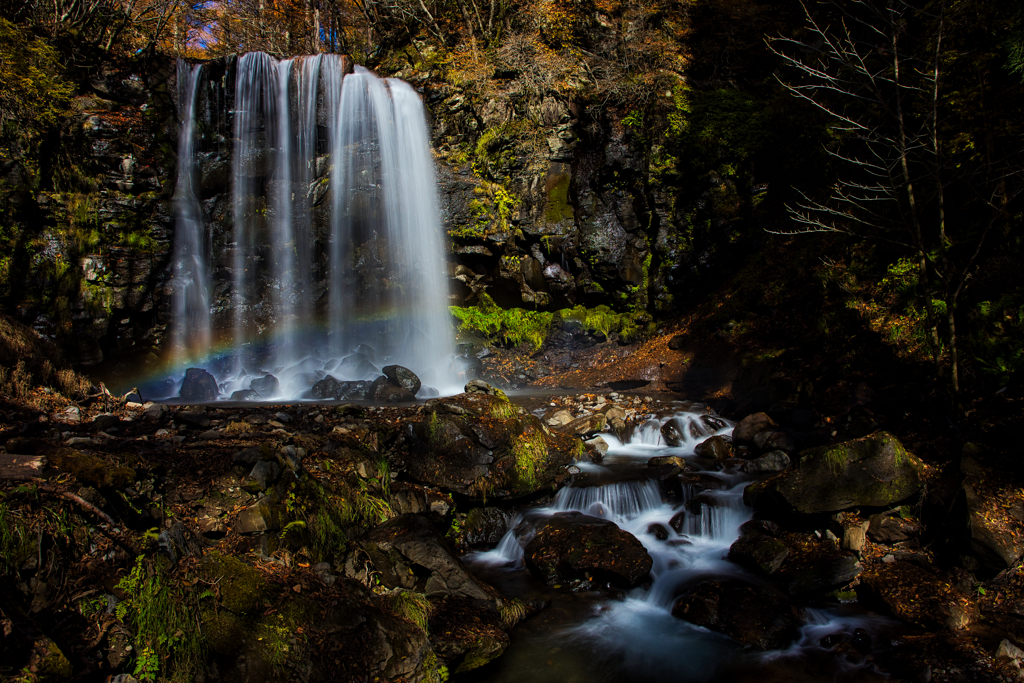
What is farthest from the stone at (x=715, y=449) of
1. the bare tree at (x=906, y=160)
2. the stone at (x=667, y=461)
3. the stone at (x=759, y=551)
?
the bare tree at (x=906, y=160)

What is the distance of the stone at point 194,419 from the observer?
579 cm

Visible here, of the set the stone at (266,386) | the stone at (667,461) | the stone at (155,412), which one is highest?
the stone at (155,412)

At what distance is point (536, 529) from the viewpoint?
226 inches

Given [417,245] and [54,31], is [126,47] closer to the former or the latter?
[54,31]

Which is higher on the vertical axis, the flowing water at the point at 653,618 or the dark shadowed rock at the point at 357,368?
the dark shadowed rock at the point at 357,368

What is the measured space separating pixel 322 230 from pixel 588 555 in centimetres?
1198

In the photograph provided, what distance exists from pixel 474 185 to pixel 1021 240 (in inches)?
450

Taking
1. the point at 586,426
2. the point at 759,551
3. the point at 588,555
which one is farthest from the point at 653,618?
the point at 586,426

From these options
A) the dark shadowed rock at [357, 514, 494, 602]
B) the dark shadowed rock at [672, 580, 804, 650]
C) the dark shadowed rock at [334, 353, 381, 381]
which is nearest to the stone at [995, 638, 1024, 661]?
the dark shadowed rock at [672, 580, 804, 650]

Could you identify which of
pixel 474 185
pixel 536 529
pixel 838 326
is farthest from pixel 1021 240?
pixel 474 185

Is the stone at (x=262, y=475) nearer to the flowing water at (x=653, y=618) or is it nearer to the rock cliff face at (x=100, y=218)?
the flowing water at (x=653, y=618)

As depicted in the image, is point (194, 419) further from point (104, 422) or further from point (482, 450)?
point (482, 450)

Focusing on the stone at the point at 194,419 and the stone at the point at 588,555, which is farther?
the stone at the point at 194,419

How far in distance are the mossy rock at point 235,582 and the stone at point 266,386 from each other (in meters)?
8.22
